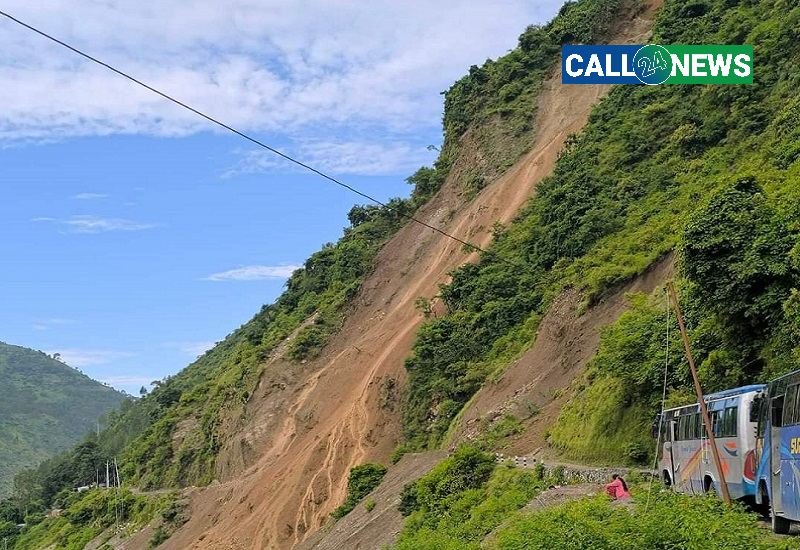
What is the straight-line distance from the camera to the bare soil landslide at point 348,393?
123 feet

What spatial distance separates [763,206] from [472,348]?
18898 mm

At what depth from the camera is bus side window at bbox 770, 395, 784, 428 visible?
11.1 metres

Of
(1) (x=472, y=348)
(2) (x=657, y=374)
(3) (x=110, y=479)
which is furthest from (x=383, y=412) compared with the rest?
(3) (x=110, y=479)

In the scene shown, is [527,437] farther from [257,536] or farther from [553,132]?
[553,132]

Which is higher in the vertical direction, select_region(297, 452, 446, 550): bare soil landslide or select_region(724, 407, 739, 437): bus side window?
select_region(724, 407, 739, 437): bus side window

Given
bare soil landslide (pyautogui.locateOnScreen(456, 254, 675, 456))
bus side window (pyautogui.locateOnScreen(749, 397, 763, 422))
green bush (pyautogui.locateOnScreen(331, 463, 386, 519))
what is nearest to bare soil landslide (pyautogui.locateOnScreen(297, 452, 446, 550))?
green bush (pyautogui.locateOnScreen(331, 463, 386, 519))

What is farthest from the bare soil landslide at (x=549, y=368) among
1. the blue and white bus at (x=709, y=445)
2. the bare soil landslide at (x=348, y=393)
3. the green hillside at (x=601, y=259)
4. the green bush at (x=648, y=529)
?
the green bush at (x=648, y=529)

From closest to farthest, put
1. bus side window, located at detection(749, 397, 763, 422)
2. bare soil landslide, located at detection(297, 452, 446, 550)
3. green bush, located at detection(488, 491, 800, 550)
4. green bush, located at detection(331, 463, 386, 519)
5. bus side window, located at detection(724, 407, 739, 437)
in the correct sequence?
green bush, located at detection(488, 491, 800, 550) < bus side window, located at detection(749, 397, 763, 422) < bus side window, located at detection(724, 407, 739, 437) < bare soil landslide, located at detection(297, 452, 446, 550) < green bush, located at detection(331, 463, 386, 519)

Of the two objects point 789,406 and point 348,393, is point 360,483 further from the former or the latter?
point 789,406

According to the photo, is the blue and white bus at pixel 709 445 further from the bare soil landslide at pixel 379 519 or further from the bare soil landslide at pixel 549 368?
the bare soil landslide at pixel 379 519

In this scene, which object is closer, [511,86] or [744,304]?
[744,304]

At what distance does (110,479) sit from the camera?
76125 mm

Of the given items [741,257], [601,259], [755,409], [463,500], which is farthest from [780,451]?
[601,259]

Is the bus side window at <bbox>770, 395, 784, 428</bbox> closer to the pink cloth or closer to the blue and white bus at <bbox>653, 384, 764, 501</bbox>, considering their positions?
the blue and white bus at <bbox>653, 384, 764, 501</bbox>
